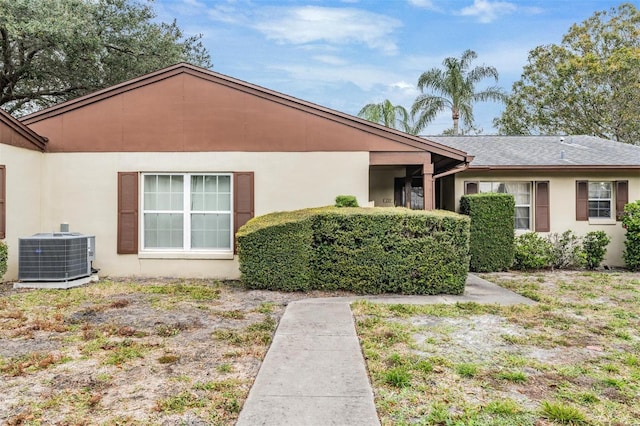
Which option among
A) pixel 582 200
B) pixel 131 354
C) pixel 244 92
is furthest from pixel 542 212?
pixel 131 354

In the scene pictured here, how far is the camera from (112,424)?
2754mm

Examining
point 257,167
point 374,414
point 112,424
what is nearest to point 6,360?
point 112,424

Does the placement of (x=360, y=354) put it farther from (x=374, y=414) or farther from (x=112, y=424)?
(x=112, y=424)

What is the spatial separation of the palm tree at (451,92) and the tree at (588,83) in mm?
3304

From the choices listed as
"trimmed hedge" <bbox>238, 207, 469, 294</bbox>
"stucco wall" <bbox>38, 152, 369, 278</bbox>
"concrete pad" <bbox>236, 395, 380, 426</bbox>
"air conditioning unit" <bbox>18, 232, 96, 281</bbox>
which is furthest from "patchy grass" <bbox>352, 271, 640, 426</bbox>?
"air conditioning unit" <bbox>18, 232, 96, 281</bbox>

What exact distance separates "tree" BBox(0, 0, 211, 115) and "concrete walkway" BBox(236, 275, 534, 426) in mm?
13592

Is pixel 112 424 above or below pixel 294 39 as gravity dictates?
below

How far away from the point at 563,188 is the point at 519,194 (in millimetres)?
1108

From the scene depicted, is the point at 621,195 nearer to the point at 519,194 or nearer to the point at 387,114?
the point at 519,194

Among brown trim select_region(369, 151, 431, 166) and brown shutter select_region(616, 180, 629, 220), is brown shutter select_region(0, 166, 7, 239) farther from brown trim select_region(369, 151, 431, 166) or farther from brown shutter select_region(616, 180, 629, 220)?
brown shutter select_region(616, 180, 629, 220)

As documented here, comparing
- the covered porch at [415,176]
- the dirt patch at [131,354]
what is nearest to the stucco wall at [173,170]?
the covered porch at [415,176]

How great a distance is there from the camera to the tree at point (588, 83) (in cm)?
2158

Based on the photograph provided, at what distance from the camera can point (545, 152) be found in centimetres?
1244

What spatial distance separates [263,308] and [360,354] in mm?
2349
